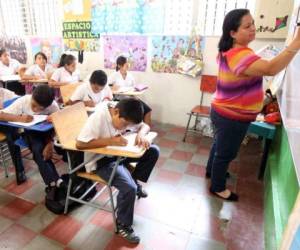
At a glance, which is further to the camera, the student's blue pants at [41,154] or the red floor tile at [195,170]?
the red floor tile at [195,170]

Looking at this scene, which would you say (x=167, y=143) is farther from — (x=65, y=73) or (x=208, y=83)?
(x=65, y=73)

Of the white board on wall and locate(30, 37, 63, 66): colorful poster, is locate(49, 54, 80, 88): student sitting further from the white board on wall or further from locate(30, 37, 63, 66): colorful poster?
the white board on wall

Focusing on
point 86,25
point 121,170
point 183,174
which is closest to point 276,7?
point 183,174

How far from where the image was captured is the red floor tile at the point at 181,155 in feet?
9.63

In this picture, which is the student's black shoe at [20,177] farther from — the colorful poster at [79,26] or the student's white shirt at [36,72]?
the colorful poster at [79,26]

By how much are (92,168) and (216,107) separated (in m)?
1.02

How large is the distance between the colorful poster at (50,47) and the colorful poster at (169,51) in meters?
1.94

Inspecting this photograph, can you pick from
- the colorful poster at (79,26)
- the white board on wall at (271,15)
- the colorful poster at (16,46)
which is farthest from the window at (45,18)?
the white board on wall at (271,15)

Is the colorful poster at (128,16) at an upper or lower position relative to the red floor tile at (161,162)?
upper

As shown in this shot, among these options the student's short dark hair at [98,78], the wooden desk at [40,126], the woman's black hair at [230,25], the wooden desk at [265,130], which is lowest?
the wooden desk at [265,130]

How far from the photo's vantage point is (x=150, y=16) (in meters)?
3.66

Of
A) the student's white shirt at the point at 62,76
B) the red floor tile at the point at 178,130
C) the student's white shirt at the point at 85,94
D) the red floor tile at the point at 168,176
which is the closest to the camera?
the red floor tile at the point at 168,176

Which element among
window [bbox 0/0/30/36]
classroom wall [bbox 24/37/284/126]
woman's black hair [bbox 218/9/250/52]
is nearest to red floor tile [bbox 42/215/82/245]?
woman's black hair [bbox 218/9/250/52]

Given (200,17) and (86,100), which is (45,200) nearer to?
(86,100)
